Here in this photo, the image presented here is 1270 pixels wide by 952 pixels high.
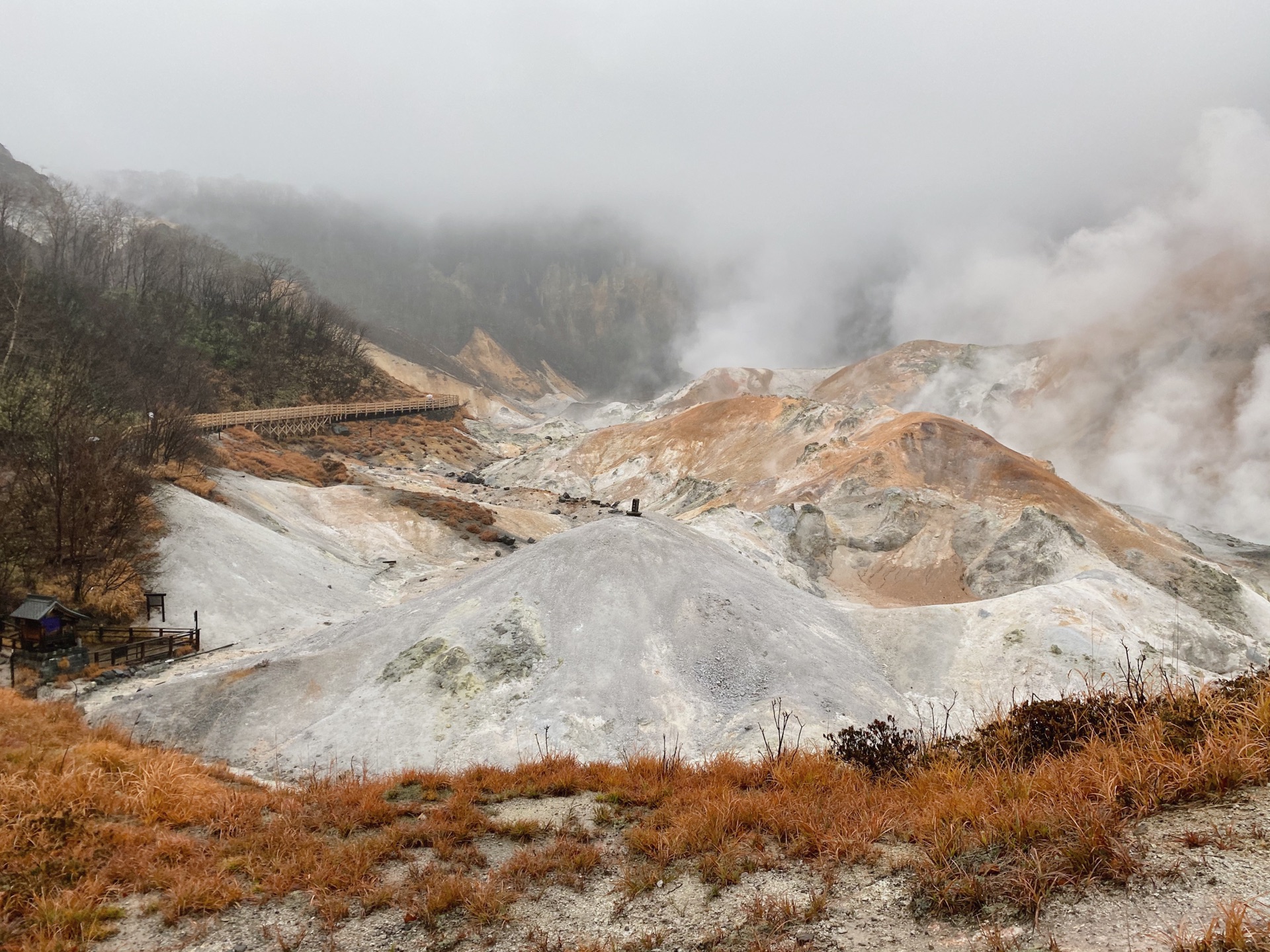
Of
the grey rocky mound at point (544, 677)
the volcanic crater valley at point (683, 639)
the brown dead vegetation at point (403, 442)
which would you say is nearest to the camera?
the volcanic crater valley at point (683, 639)

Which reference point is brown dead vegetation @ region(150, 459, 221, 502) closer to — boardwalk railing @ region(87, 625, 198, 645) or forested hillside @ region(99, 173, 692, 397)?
boardwalk railing @ region(87, 625, 198, 645)

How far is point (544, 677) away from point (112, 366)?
45.0 meters

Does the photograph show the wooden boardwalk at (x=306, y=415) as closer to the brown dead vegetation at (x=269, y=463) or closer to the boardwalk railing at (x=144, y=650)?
the brown dead vegetation at (x=269, y=463)

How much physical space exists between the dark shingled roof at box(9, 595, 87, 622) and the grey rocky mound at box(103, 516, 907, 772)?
3863 mm

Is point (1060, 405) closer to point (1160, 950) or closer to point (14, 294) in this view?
point (1160, 950)

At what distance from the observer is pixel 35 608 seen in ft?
53.4

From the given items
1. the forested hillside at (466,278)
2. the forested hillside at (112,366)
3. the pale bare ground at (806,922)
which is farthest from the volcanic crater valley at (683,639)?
the forested hillside at (466,278)

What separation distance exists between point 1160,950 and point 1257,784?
2027mm

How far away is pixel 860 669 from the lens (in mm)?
16984

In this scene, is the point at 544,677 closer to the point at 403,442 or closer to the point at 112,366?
the point at 112,366

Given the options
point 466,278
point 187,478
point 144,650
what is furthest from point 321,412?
point 466,278

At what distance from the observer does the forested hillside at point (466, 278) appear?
15088 centimetres

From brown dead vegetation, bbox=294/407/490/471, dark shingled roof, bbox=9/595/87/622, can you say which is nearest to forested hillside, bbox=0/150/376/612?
dark shingled roof, bbox=9/595/87/622

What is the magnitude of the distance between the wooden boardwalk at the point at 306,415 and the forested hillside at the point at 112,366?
3.43 m
